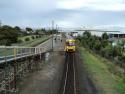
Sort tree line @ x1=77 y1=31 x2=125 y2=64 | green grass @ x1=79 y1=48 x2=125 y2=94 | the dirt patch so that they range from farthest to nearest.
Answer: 1. tree line @ x1=77 y1=31 x2=125 y2=64
2. green grass @ x1=79 y1=48 x2=125 y2=94
3. the dirt patch

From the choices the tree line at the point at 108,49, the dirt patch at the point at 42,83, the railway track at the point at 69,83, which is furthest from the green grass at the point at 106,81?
the tree line at the point at 108,49

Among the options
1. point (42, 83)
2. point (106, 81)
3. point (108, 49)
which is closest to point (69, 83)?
point (42, 83)

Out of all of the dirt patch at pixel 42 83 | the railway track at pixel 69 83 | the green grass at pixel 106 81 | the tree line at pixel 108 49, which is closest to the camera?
the dirt patch at pixel 42 83

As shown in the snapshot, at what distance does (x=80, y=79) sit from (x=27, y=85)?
829cm

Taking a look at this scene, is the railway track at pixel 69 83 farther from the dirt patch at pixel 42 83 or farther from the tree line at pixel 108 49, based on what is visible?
the tree line at pixel 108 49

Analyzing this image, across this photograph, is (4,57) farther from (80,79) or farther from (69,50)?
(69,50)

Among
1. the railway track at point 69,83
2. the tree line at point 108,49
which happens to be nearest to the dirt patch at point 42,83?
the railway track at point 69,83

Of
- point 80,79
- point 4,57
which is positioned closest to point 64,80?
point 80,79

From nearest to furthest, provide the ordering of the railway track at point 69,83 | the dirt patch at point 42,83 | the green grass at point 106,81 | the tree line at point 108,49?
the dirt patch at point 42,83 < the railway track at point 69,83 < the green grass at point 106,81 < the tree line at point 108,49

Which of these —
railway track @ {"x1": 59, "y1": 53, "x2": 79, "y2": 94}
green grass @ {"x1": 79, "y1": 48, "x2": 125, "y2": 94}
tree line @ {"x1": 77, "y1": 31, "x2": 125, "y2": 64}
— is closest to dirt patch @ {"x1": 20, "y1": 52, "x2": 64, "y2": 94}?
railway track @ {"x1": 59, "y1": 53, "x2": 79, "y2": 94}

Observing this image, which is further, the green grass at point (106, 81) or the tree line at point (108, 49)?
the tree line at point (108, 49)

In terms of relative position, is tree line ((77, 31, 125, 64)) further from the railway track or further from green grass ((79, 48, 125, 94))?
the railway track

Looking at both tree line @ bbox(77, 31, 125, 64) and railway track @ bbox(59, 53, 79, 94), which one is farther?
tree line @ bbox(77, 31, 125, 64)

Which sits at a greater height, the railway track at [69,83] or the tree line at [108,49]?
the railway track at [69,83]
